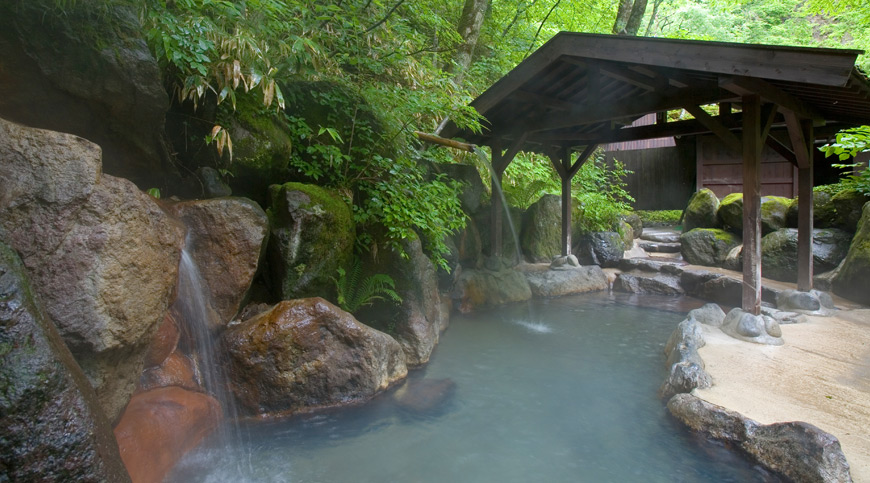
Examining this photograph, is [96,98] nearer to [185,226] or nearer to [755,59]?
[185,226]

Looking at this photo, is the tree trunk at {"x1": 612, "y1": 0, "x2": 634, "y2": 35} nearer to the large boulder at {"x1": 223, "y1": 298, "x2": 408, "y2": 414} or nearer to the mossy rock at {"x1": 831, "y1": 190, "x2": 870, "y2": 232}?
the mossy rock at {"x1": 831, "y1": 190, "x2": 870, "y2": 232}

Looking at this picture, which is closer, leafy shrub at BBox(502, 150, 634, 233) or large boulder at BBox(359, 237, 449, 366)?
large boulder at BBox(359, 237, 449, 366)

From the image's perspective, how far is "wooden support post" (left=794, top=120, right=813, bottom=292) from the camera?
22.5ft

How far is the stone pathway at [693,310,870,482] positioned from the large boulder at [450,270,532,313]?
3355 mm

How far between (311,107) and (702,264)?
8.45m

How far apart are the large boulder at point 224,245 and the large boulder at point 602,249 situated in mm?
8120

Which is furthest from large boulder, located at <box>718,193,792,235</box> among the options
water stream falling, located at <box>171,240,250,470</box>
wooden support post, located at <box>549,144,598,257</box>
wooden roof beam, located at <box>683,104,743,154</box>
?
water stream falling, located at <box>171,240,250,470</box>

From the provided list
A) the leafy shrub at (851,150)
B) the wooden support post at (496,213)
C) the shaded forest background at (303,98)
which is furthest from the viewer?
the wooden support post at (496,213)

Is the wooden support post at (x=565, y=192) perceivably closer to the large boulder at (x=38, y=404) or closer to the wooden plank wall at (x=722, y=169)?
the wooden plank wall at (x=722, y=169)

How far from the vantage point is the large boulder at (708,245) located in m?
9.55

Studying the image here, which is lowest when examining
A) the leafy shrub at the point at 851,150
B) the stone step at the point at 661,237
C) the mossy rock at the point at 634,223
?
the stone step at the point at 661,237

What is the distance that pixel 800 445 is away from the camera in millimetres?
2906

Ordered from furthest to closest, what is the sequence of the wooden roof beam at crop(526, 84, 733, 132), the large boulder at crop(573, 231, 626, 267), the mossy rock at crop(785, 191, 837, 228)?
the large boulder at crop(573, 231, 626, 267), the mossy rock at crop(785, 191, 837, 228), the wooden roof beam at crop(526, 84, 733, 132)

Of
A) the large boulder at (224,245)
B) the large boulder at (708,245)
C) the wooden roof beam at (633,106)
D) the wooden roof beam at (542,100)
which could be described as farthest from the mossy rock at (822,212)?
the large boulder at (224,245)
